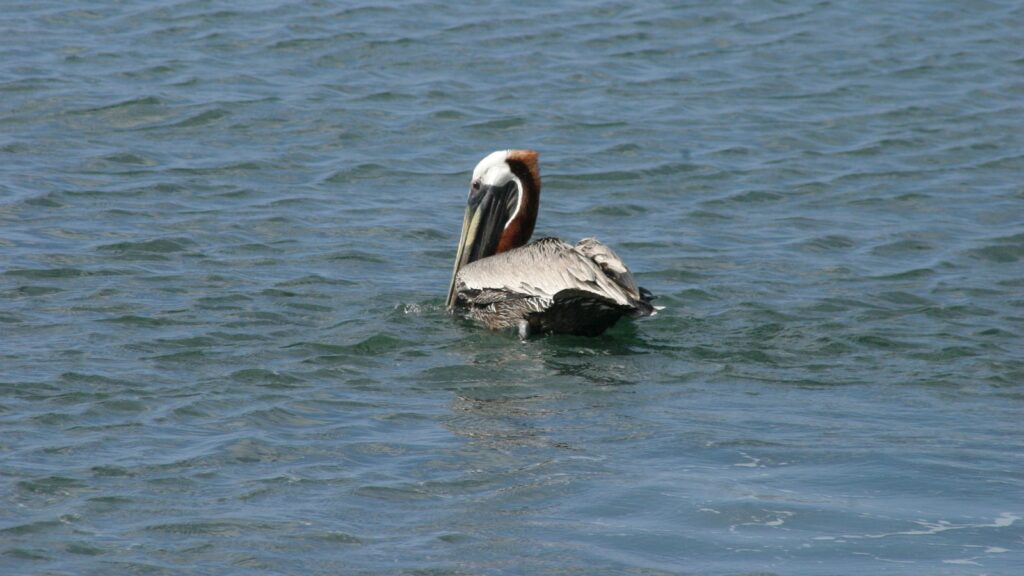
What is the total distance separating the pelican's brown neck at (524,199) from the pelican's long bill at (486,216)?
0.04 m

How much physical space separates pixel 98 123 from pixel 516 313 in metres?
5.27

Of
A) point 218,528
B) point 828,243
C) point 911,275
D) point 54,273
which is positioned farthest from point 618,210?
point 218,528

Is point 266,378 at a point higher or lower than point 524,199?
lower

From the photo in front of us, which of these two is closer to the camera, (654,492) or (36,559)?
(36,559)

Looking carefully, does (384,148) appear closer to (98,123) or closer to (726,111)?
(98,123)

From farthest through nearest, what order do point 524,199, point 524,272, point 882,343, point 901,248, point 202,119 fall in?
point 202,119
point 901,248
point 524,199
point 524,272
point 882,343

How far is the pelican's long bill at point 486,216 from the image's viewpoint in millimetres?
8961

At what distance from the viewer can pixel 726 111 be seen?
1316 centimetres

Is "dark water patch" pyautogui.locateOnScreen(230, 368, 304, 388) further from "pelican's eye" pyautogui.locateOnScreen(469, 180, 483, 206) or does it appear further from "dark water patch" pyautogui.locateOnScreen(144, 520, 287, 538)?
"pelican's eye" pyautogui.locateOnScreen(469, 180, 483, 206)

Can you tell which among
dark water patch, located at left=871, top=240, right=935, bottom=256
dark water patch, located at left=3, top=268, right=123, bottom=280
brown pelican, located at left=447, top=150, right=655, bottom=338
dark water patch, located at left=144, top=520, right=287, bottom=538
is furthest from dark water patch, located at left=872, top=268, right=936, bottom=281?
dark water patch, located at left=144, top=520, right=287, bottom=538

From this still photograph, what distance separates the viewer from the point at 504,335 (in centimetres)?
819

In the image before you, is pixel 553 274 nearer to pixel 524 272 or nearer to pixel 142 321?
pixel 524 272

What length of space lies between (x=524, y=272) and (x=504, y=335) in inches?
13.9

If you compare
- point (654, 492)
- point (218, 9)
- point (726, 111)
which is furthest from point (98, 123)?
point (654, 492)
